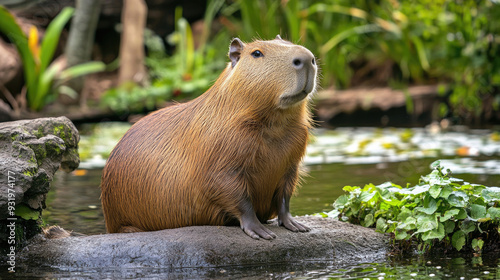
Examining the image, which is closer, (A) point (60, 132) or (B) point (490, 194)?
(B) point (490, 194)

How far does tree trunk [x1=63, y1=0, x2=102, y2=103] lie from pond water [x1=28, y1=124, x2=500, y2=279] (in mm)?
1382

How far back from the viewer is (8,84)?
1045cm

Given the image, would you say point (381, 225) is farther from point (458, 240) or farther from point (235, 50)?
point (235, 50)

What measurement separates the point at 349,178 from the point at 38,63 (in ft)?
20.0

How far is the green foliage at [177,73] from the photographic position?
430 inches

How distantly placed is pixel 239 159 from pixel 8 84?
8.04 metres

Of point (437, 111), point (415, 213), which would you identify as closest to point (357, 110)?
point (437, 111)

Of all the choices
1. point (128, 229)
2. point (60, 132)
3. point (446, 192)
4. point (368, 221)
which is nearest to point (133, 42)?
point (60, 132)

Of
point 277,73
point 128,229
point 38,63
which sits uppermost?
point 277,73

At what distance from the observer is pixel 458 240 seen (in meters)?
3.46

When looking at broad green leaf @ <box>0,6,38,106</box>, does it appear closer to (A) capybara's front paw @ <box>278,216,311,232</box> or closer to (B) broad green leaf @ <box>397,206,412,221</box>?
(A) capybara's front paw @ <box>278,216,311,232</box>

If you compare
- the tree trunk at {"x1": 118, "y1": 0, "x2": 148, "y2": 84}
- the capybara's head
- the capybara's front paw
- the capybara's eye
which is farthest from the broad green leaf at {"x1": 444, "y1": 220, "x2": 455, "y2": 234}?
the tree trunk at {"x1": 118, "y1": 0, "x2": 148, "y2": 84}

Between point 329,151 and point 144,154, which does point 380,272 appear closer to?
point 144,154

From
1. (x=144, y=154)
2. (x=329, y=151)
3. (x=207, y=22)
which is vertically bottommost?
(x=329, y=151)
